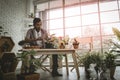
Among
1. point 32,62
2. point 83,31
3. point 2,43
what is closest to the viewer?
point 32,62

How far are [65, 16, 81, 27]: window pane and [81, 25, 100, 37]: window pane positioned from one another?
0.31 metres

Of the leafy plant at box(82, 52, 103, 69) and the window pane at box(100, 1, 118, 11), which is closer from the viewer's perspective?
the leafy plant at box(82, 52, 103, 69)

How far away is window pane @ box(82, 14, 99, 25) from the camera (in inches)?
226

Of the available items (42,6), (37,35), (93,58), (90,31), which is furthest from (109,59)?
(42,6)

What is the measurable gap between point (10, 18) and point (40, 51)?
3310 mm

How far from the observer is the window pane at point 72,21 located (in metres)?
6.04

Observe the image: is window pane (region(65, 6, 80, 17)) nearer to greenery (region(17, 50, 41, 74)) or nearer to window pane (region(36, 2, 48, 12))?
window pane (region(36, 2, 48, 12))

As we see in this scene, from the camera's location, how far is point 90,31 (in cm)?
580

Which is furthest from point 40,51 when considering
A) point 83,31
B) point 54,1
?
point 54,1

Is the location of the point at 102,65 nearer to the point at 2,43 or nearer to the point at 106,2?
the point at 2,43

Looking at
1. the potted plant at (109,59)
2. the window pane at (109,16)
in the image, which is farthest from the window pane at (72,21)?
the potted plant at (109,59)

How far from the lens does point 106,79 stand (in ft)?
7.52

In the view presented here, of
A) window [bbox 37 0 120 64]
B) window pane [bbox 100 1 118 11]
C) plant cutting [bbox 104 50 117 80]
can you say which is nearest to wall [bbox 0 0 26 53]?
window [bbox 37 0 120 64]

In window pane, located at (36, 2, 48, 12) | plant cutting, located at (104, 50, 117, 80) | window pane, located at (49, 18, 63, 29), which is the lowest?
plant cutting, located at (104, 50, 117, 80)
